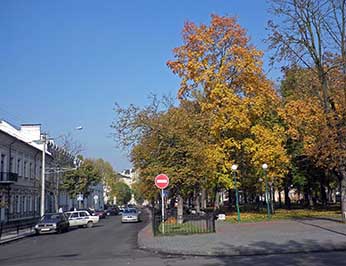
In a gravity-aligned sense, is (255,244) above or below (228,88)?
below

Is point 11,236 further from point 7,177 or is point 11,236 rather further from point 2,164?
point 2,164

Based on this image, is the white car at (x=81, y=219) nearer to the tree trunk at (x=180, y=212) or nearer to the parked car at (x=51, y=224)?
the parked car at (x=51, y=224)

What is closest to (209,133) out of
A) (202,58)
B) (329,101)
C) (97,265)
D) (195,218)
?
(202,58)

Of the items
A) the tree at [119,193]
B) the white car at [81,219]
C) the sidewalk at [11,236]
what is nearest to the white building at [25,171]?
the sidewalk at [11,236]

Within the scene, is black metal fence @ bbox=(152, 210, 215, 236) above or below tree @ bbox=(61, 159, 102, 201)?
below

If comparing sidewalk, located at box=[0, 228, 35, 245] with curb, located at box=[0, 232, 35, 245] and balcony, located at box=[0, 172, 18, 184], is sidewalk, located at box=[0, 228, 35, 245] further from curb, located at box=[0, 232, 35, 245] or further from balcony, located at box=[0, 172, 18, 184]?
balcony, located at box=[0, 172, 18, 184]

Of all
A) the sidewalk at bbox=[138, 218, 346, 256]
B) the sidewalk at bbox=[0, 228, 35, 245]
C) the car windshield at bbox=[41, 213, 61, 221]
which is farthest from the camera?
the car windshield at bbox=[41, 213, 61, 221]

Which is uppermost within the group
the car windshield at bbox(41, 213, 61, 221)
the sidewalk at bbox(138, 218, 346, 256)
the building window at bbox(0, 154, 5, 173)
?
the building window at bbox(0, 154, 5, 173)

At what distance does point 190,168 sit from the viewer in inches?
1183

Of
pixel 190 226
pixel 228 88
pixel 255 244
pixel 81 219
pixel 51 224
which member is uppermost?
pixel 228 88

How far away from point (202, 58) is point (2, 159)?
22966 mm

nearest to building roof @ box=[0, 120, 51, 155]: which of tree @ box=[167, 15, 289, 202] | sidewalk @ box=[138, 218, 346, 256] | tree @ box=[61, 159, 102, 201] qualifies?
tree @ box=[61, 159, 102, 201]

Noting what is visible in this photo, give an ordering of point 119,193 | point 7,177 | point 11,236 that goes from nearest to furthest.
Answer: point 11,236
point 7,177
point 119,193

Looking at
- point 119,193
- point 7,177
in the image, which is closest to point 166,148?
point 7,177
